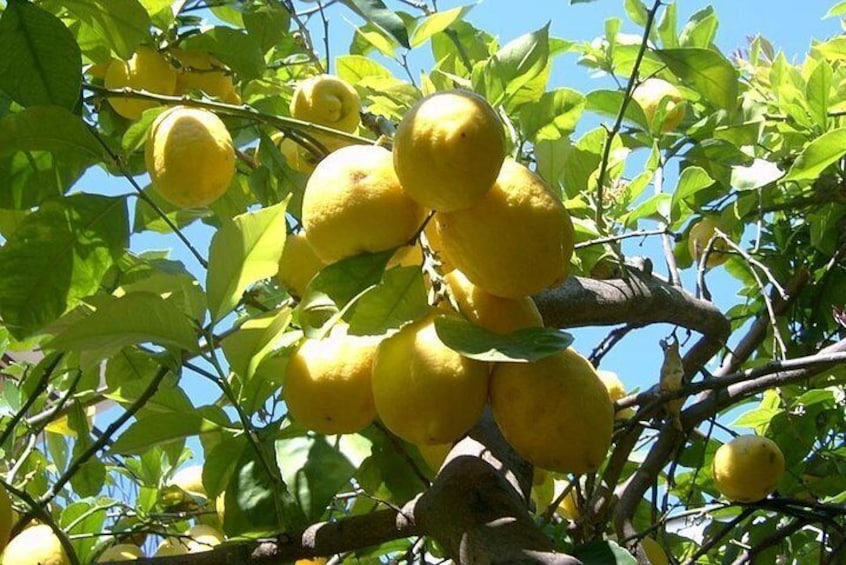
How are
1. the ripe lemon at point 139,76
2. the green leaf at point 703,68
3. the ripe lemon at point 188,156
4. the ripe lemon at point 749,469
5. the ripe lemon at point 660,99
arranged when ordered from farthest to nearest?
the ripe lemon at point 660,99 → the ripe lemon at point 749,469 → the ripe lemon at point 139,76 → the green leaf at point 703,68 → the ripe lemon at point 188,156

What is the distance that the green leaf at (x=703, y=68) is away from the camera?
3.17 ft

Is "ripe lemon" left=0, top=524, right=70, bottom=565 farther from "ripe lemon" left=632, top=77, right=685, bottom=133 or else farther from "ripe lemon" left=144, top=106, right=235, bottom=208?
"ripe lemon" left=632, top=77, right=685, bottom=133

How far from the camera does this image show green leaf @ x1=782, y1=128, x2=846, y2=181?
1.25 meters

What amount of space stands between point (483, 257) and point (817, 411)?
1.05 metres

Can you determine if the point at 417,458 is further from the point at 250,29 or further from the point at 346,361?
the point at 250,29

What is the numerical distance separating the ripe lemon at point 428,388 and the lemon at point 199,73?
63 centimetres

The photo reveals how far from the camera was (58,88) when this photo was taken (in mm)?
773

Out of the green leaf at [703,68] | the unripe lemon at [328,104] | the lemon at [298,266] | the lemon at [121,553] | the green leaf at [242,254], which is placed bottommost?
the lemon at [121,553]

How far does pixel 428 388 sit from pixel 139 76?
0.64m

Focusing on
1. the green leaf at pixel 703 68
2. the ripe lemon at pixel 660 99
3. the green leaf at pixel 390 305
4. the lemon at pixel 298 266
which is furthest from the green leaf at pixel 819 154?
the green leaf at pixel 390 305

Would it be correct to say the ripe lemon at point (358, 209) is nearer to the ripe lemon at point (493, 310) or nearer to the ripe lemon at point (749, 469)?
the ripe lemon at point (493, 310)

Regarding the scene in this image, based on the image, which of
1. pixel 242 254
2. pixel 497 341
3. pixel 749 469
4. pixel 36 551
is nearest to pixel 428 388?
pixel 497 341

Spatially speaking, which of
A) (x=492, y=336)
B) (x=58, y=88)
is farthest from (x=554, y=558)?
(x=58, y=88)

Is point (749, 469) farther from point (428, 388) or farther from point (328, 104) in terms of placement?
point (428, 388)
